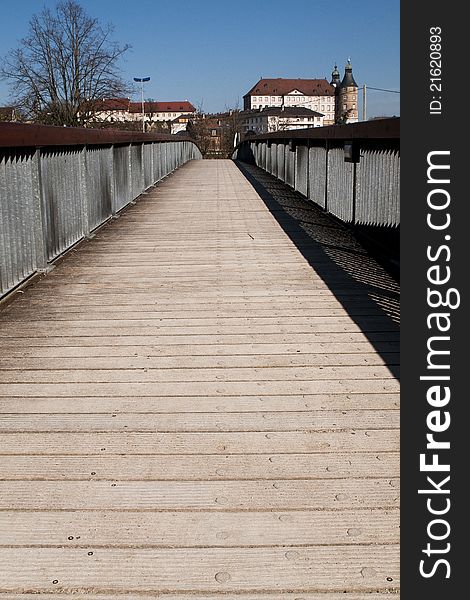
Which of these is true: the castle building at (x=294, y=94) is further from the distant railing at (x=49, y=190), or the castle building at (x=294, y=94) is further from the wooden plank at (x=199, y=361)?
the wooden plank at (x=199, y=361)

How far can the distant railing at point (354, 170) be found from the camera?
6836mm

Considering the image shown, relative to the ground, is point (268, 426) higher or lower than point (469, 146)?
lower

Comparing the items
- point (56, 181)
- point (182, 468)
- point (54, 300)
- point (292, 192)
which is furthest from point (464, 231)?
point (292, 192)

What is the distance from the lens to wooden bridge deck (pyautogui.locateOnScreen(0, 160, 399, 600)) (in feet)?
7.43

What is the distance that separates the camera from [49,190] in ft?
21.6

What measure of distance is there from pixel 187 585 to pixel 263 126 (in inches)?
5343

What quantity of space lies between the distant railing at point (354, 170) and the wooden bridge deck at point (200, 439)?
124 centimetres

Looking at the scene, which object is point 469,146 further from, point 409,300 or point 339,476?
point 339,476

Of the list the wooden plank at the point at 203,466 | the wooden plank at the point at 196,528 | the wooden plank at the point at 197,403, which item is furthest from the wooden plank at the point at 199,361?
the wooden plank at the point at 196,528

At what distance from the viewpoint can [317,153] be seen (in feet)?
38.2

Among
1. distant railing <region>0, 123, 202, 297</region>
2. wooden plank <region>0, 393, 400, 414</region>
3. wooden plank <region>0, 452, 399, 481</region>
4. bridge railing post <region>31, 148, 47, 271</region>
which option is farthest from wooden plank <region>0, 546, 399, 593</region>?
bridge railing post <region>31, 148, 47, 271</region>

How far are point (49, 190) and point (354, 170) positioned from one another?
3.53m

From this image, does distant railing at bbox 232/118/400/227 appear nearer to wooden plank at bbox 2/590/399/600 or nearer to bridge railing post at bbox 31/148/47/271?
bridge railing post at bbox 31/148/47/271

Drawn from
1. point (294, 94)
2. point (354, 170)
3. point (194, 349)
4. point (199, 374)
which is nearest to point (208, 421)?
Result: point (199, 374)
